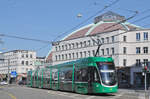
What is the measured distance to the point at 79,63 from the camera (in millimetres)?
25469

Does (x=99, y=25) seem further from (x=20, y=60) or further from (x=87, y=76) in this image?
(x=87, y=76)

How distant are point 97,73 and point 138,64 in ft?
128

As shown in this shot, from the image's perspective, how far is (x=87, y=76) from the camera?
76.4 feet

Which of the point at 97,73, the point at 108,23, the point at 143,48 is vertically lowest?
the point at 97,73

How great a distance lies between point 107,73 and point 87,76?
1.91 m

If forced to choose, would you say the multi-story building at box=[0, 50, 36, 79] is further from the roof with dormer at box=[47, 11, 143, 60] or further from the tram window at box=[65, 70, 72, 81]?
the tram window at box=[65, 70, 72, 81]

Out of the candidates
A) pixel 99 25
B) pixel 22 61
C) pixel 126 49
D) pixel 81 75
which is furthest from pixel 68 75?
pixel 22 61

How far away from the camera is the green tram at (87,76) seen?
863 inches

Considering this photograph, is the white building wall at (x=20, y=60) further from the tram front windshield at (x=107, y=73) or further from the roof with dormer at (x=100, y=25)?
the tram front windshield at (x=107, y=73)

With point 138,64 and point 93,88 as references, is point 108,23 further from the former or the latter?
point 93,88

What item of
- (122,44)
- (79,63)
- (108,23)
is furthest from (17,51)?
(79,63)

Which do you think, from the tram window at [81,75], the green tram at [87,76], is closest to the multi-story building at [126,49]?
the green tram at [87,76]

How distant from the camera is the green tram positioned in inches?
863

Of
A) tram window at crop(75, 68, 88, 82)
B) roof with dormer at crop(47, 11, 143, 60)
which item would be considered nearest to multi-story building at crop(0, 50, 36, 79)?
roof with dormer at crop(47, 11, 143, 60)
